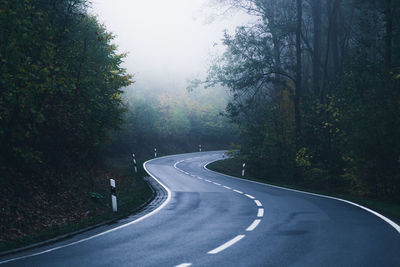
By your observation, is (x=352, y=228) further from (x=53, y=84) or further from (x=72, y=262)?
(x=53, y=84)

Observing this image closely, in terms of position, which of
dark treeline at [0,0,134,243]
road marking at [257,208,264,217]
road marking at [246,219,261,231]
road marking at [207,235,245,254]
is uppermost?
dark treeline at [0,0,134,243]

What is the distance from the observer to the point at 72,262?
6.28 metres

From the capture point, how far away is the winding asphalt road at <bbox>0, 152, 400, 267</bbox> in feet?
20.5

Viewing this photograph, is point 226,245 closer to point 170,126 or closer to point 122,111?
point 122,111

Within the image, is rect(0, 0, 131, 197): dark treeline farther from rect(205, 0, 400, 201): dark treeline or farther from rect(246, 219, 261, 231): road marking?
rect(205, 0, 400, 201): dark treeline

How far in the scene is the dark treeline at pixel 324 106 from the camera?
16828 mm

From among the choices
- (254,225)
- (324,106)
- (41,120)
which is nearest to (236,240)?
(254,225)

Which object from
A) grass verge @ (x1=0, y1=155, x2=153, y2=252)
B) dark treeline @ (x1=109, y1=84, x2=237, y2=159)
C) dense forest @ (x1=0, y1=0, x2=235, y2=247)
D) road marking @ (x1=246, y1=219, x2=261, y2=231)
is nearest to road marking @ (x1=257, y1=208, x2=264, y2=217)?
road marking @ (x1=246, y1=219, x2=261, y2=231)

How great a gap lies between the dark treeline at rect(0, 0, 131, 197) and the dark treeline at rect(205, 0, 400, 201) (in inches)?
438

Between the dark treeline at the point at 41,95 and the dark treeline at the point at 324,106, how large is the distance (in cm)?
1113

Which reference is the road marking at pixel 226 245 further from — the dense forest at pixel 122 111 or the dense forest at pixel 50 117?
the dense forest at pixel 122 111

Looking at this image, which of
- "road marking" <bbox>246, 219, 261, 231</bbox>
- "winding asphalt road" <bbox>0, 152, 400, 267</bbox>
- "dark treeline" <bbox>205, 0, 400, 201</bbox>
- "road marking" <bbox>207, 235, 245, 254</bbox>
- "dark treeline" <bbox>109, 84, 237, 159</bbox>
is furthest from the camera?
"dark treeline" <bbox>109, 84, 237, 159</bbox>

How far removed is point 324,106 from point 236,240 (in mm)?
17421

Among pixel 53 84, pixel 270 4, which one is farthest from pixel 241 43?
pixel 53 84
